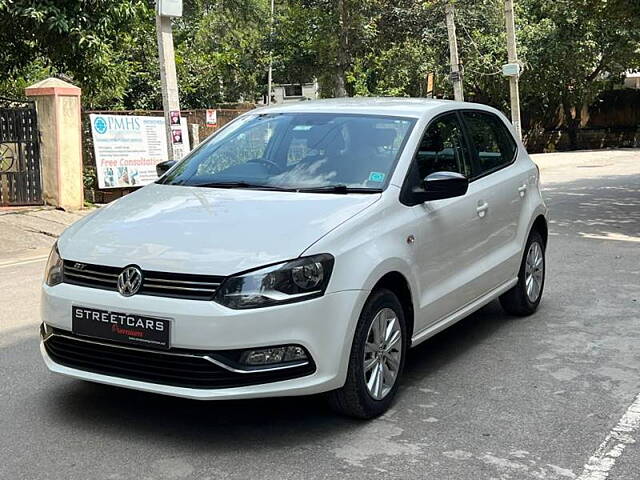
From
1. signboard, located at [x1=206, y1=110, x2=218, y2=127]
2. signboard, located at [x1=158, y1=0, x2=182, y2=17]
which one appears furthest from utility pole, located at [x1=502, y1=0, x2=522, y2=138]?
signboard, located at [x1=158, y1=0, x2=182, y2=17]

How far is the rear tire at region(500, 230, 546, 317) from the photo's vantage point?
6664mm

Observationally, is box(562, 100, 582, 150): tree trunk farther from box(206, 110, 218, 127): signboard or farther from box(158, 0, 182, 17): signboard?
box(158, 0, 182, 17): signboard

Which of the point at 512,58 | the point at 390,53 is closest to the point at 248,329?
the point at 512,58

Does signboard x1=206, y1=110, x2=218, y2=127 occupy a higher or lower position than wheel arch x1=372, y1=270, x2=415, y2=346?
higher

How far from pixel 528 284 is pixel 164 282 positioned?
3692mm

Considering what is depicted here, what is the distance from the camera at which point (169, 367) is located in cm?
402

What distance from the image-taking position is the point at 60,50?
1313 cm

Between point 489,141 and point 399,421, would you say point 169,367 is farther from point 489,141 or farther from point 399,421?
point 489,141

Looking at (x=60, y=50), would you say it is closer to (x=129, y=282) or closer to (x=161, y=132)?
(x=161, y=132)

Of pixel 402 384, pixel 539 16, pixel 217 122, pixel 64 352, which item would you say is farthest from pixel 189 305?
pixel 539 16

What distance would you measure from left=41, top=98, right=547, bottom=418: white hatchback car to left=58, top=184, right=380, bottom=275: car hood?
0.01 meters

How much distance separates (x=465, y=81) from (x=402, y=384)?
30.9 metres

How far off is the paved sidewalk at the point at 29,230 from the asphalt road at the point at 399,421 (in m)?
4.71

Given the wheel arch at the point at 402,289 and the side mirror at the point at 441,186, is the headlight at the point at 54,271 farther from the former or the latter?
the side mirror at the point at 441,186
